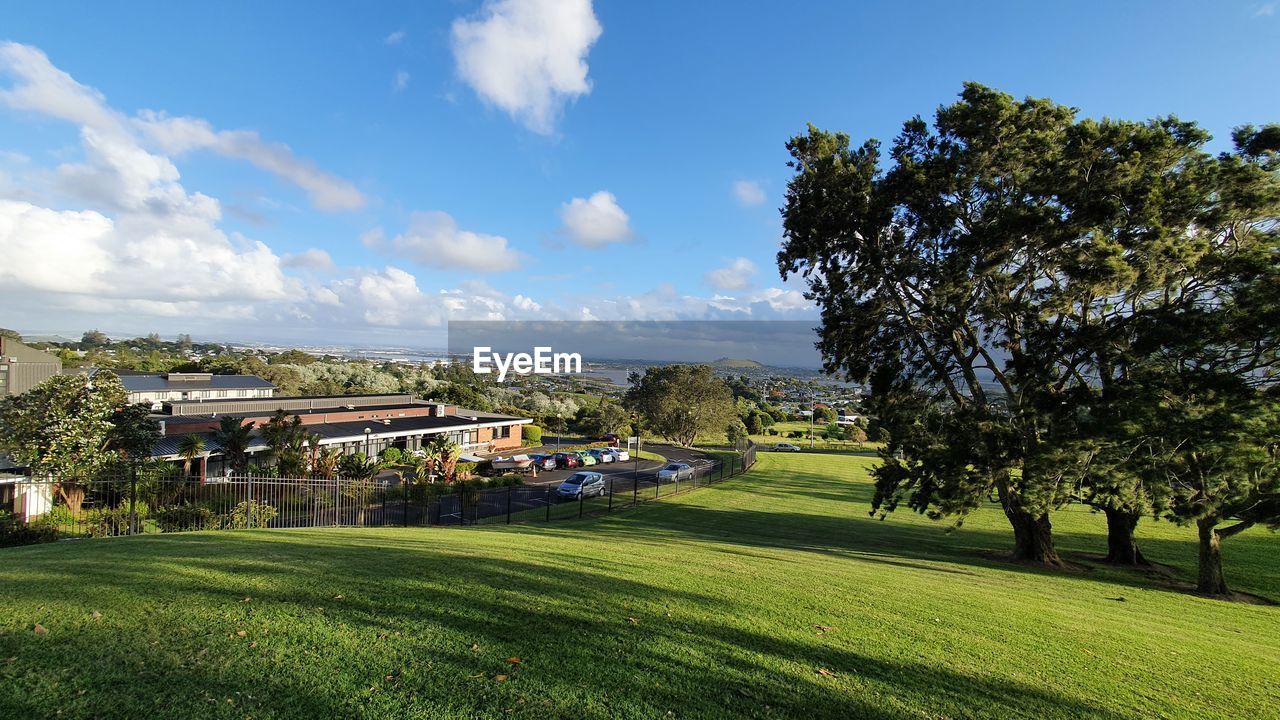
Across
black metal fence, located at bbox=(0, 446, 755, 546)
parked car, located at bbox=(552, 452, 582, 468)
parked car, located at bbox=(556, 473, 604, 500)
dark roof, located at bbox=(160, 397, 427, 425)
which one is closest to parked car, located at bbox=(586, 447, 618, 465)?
parked car, located at bbox=(552, 452, 582, 468)

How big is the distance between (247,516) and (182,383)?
4173cm

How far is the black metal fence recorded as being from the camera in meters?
13.6

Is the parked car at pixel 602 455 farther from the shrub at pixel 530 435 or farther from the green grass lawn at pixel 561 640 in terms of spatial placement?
the green grass lawn at pixel 561 640

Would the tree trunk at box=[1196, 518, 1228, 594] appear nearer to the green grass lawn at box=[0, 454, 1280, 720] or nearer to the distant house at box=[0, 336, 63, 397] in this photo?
the green grass lawn at box=[0, 454, 1280, 720]

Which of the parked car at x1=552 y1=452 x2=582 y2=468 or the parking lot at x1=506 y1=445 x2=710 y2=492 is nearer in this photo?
the parking lot at x1=506 y1=445 x2=710 y2=492

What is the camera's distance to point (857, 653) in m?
5.17

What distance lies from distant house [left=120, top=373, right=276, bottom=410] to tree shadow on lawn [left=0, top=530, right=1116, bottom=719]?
1768 inches

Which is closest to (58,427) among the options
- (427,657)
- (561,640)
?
(427,657)

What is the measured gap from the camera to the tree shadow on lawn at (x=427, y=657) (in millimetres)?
3732

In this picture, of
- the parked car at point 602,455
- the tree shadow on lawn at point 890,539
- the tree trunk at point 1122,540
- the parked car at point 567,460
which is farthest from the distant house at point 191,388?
the tree trunk at point 1122,540

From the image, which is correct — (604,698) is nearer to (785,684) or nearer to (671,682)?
(671,682)

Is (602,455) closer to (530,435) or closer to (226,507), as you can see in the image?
(530,435)

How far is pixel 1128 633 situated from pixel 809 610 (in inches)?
172

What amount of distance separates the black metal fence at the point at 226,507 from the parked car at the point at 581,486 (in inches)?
23.9
